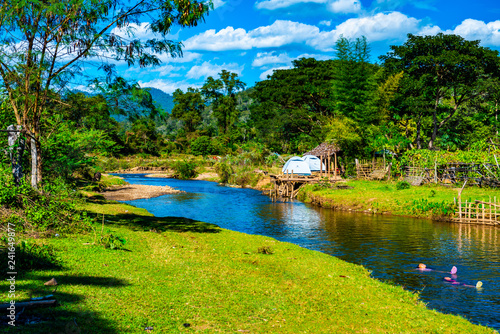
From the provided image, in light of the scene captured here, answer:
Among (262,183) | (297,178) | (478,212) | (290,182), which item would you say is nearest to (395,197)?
(478,212)

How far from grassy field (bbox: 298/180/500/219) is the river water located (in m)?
1.41

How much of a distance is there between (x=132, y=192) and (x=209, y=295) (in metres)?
40.0

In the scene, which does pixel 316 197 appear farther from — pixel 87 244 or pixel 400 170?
pixel 87 244

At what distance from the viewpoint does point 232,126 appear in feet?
354

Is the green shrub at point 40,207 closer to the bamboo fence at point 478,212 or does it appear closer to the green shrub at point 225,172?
the bamboo fence at point 478,212

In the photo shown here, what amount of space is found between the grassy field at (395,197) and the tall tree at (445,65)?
13.4m

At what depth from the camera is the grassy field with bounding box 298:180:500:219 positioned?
2914 centimetres

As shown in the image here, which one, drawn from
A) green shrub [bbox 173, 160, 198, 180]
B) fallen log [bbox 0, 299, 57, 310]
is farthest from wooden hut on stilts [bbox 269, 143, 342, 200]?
fallen log [bbox 0, 299, 57, 310]

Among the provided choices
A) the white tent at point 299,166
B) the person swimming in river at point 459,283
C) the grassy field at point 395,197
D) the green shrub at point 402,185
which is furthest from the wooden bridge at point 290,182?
the person swimming in river at point 459,283

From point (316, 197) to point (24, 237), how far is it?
3074 centimetres

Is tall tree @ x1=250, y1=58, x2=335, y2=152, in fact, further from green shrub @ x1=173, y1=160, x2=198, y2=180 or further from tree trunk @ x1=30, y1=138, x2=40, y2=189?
tree trunk @ x1=30, y1=138, x2=40, y2=189

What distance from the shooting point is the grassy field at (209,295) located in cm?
783

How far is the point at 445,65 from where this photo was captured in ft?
133

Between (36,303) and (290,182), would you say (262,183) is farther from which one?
(36,303)
